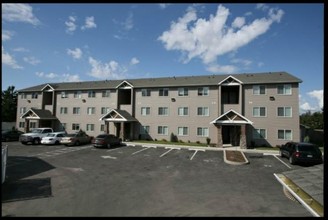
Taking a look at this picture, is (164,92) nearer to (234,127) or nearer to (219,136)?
(219,136)

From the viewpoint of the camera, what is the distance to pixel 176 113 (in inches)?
1368

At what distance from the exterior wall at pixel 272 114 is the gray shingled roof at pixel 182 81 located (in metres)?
1.17

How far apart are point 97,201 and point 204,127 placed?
81.1ft

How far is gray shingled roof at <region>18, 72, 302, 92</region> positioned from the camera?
104 ft

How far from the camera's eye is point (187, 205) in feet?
31.8

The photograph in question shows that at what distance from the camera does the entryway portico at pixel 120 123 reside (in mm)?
34094

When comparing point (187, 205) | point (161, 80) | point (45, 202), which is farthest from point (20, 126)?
point (187, 205)

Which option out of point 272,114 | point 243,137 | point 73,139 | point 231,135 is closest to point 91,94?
point 73,139

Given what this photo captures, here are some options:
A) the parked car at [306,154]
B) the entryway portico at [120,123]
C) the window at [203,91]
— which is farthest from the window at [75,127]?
the parked car at [306,154]

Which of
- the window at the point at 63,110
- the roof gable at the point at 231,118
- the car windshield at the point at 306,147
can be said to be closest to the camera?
the car windshield at the point at 306,147

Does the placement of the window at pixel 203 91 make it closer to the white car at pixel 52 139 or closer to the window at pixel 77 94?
the white car at pixel 52 139

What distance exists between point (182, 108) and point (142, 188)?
23.2 m

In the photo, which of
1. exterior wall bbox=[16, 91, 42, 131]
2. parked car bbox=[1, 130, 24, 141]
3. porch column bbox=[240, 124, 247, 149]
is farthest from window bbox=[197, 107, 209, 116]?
exterior wall bbox=[16, 91, 42, 131]

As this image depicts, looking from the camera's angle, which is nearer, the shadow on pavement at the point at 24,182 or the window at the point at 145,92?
the shadow on pavement at the point at 24,182
